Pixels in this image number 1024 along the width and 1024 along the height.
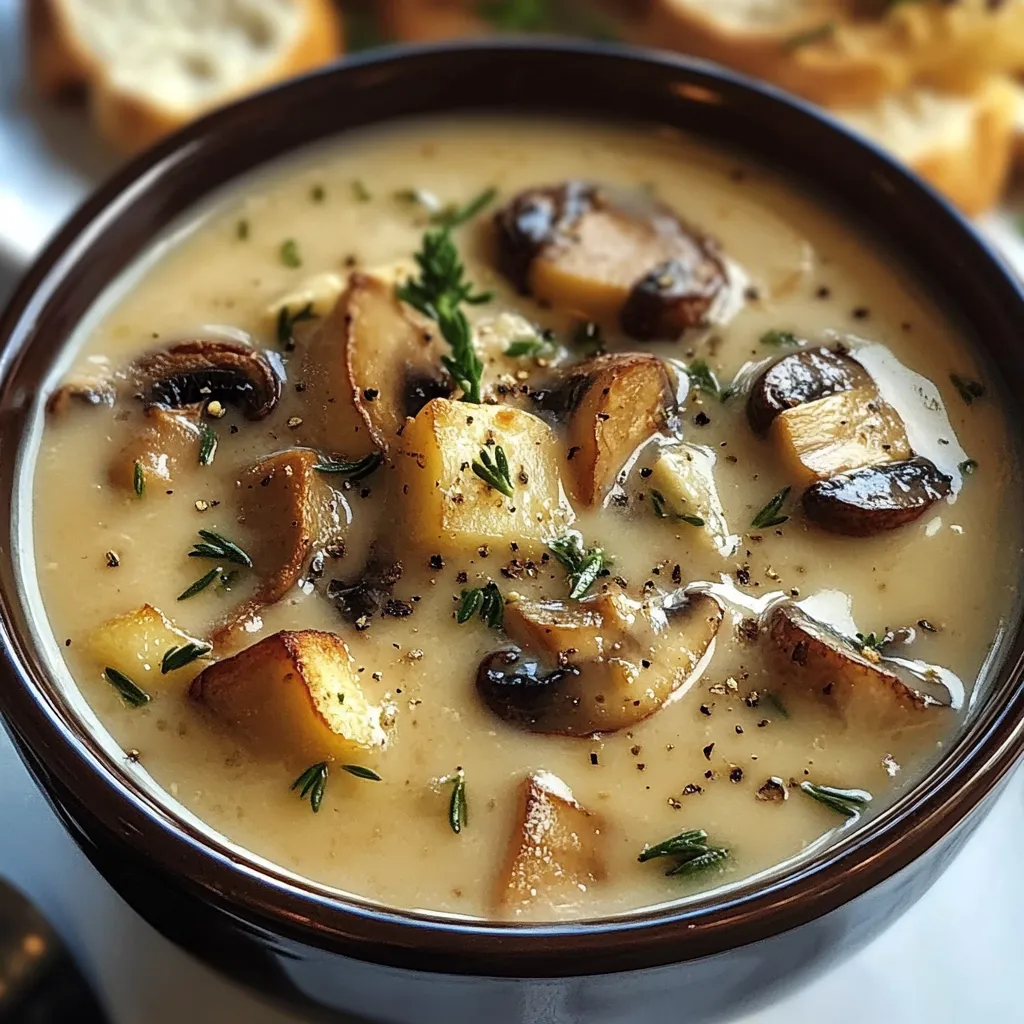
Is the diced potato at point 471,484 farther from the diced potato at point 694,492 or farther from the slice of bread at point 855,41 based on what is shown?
the slice of bread at point 855,41

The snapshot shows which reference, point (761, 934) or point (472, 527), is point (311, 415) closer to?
point (472, 527)

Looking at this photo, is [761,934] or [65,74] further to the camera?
[65,74]

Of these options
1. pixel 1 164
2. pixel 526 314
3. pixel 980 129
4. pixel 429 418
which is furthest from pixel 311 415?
pixel 980 129

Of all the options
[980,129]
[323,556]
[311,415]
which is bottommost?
[323,556]

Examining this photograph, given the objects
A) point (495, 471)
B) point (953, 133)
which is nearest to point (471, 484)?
point (495, 471)

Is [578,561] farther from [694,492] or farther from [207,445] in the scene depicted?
[207,445]

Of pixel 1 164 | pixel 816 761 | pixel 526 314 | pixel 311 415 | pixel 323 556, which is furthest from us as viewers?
pixel 1 164

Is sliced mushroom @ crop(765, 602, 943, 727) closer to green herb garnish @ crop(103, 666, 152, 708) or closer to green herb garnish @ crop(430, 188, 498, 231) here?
green herb garnish @ crop(103, 666, 152, 708)

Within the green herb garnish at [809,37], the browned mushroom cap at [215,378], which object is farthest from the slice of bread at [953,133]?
the browned mushroom cap at [215,378]
